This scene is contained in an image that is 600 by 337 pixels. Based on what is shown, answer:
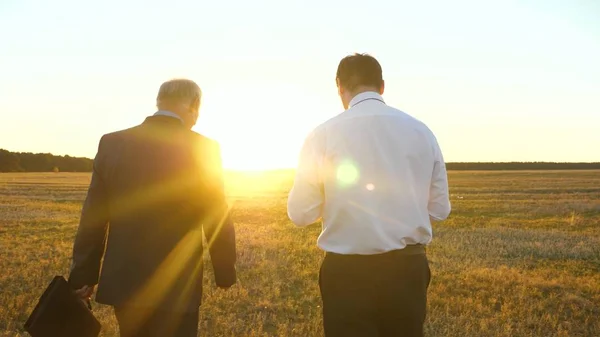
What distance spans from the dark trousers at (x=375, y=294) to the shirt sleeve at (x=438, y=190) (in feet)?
1.10

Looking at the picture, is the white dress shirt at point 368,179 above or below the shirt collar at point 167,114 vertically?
below

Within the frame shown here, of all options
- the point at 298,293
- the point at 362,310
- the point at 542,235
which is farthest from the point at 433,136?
the point at 542,235

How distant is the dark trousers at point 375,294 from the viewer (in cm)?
247

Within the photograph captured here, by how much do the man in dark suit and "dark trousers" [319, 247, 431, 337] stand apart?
80 cm

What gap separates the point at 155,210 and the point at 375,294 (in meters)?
1.21

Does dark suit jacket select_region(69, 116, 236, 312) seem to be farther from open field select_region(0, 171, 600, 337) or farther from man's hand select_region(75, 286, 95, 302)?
open field select_region(0, 171, 600, 337)

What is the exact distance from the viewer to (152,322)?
2.84m

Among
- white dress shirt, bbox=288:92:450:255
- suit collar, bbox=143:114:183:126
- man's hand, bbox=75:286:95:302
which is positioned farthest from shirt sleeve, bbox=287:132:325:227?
man's hand, bbox=75:286:95:302

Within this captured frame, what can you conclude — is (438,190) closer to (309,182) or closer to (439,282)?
(309,182)

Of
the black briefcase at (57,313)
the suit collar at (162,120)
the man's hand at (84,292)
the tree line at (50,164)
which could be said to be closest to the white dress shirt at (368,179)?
the suit collar at (162,120)

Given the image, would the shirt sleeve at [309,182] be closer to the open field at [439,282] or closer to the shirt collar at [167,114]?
the shirt collar at [167,114]

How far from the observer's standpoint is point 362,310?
8.20ft

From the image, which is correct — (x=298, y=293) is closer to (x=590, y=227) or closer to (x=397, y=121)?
(x=397, y=121)

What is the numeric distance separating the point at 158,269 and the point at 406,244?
1.30m
